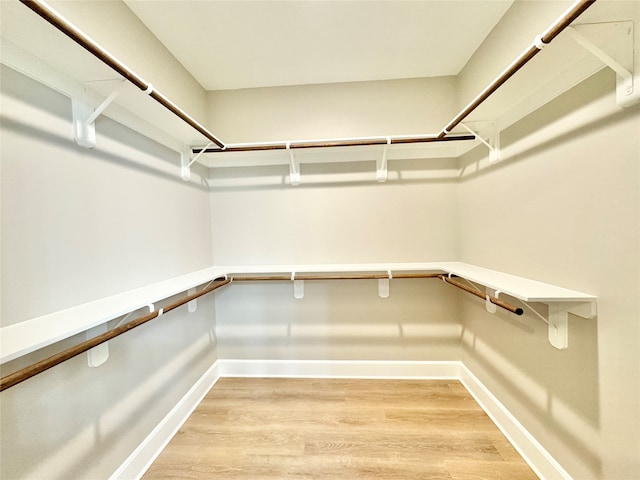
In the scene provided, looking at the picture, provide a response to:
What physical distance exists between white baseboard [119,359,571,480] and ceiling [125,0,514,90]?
2279 mm

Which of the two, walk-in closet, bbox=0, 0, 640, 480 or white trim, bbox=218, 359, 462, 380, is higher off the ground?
walk-in closet, bbox=0, 0, 640, 480

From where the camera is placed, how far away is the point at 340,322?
7.14 feet

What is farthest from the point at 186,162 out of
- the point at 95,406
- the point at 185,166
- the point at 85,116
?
the point at 95,406

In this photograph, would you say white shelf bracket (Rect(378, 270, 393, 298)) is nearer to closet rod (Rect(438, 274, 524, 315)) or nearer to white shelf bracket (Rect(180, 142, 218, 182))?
closet rod (Rect(438, 274, 524, 315))

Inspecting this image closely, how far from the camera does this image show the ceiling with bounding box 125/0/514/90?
4.55 feet

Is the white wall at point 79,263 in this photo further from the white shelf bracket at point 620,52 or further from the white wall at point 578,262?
the white wall at point 578,262

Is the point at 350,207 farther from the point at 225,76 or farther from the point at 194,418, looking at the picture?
the point at 194,418

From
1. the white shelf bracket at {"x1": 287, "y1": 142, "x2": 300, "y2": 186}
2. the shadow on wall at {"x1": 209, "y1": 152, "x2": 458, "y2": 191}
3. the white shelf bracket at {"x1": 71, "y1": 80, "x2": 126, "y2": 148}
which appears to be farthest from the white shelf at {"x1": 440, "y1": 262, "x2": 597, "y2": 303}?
the white shelf bracket at {"x1": 71, "y1": 80, "x2": 126, "y2": 148}

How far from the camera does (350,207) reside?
83.2 inches

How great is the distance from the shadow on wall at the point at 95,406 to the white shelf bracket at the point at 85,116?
0.81 meters

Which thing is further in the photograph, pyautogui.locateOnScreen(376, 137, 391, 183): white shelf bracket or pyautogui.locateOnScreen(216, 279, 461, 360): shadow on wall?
pyautogui.locateOnScreen(216, 279, 461, 360): shadow on wall

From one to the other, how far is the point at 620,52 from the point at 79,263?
2099 mm

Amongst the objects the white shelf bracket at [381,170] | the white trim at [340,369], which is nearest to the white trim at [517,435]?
the white trim at [340,369]

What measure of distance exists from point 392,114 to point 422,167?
1.59 feet
